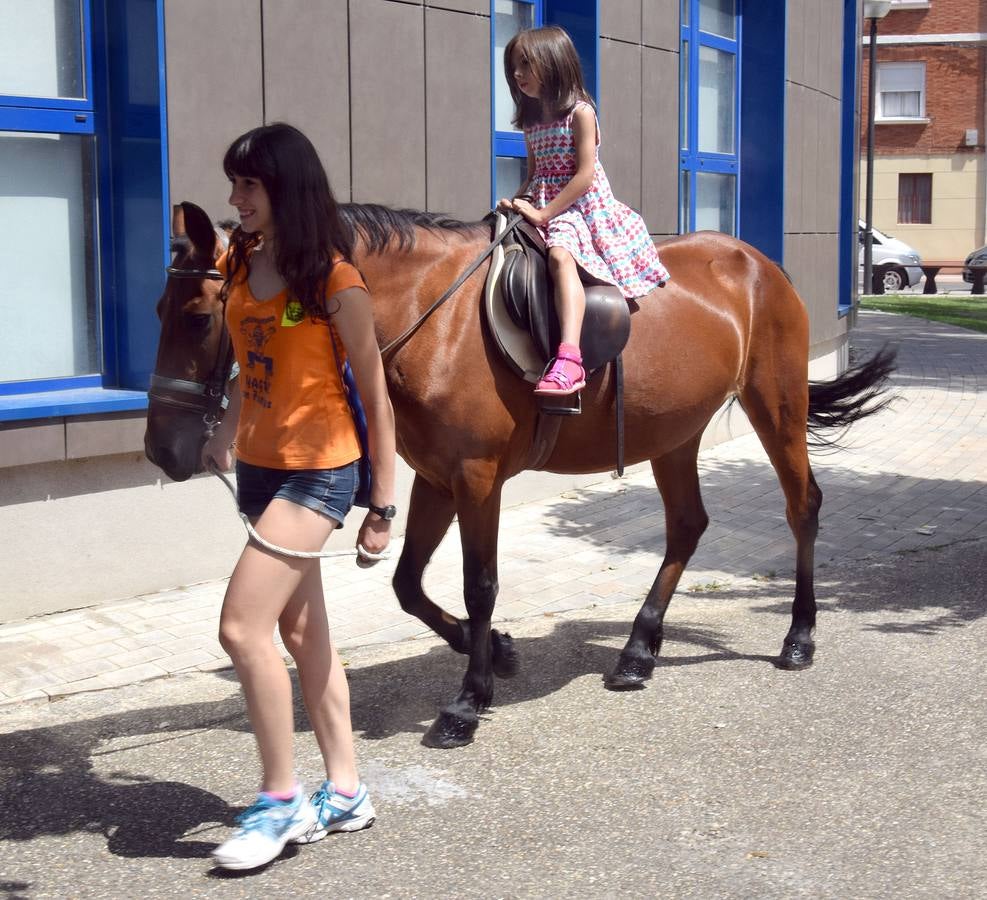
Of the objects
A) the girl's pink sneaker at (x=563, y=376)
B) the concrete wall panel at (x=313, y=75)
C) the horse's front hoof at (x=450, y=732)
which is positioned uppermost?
the concrete wall panel at (x=313, y=75)

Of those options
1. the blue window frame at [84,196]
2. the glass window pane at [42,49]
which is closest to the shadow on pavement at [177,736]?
the blue window frame at [84,196]

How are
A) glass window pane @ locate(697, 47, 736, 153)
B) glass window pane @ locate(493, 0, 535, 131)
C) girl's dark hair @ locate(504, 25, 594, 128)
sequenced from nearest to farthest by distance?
1. girl's dark hair @ locate(504, 25, 594, 128)
2. glass window pane @ locate(493, 0, 535, 131)
3. glass window pane @ locate(697, 47, 736, 153)

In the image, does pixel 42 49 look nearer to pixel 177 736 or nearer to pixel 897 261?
pixel 177 736

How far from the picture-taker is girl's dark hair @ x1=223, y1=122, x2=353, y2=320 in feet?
11.9

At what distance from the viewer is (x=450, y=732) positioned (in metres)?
4.75

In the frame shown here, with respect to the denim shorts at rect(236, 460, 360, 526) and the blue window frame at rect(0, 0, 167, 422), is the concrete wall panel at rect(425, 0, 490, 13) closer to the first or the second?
the blue window frame at rect(0, 0, 167, 422)

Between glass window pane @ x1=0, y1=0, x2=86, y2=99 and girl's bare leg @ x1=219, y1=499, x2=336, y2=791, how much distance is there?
147 inches

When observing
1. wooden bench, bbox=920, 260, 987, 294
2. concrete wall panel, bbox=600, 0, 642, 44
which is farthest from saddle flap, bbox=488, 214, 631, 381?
wooden bench, bbox=920, 260, 987, 294

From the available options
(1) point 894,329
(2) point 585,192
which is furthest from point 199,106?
(1) point 894,329

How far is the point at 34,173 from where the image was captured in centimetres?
662

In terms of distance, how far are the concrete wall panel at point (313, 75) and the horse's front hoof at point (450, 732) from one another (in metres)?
3.63

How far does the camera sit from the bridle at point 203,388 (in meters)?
3.96

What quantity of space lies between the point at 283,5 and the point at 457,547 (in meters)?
3.07

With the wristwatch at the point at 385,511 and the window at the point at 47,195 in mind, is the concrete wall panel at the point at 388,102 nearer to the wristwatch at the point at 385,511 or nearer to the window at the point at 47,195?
the window at the point at 47,195
